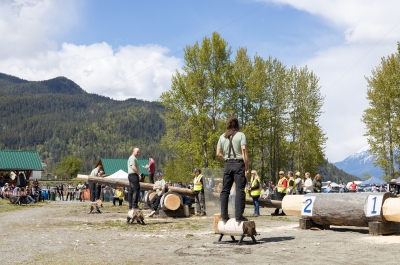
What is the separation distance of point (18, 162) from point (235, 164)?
56600mm

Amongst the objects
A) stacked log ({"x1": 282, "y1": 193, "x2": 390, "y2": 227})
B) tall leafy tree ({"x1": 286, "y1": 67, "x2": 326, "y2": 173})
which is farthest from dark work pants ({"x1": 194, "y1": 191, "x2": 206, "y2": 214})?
tall leafy tree ({"x1": 286, "y1": 67, "x2": 326, "y2": 173})

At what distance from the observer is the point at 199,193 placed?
17688 mm

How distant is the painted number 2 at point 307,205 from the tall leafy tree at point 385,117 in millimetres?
31288

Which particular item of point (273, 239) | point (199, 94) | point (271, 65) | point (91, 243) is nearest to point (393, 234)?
point (273, 239)

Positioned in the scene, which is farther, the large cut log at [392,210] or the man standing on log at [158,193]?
the man standing on log at [158,193]

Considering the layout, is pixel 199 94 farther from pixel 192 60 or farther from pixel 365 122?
pixel 365 122

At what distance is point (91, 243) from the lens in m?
9.47

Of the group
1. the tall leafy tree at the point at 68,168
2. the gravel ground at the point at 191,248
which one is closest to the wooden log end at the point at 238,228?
the gravel ground at the point at 191,248

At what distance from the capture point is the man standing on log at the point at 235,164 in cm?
900

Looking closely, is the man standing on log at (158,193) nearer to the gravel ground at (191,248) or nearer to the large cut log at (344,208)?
the gravel ground at (191,248)

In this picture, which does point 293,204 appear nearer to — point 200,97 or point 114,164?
point 200,97

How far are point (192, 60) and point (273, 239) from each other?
37687mm

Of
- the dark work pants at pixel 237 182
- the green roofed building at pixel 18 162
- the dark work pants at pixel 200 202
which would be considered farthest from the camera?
the green roofed building at pixel 18 162

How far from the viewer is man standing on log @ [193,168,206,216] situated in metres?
17.6
